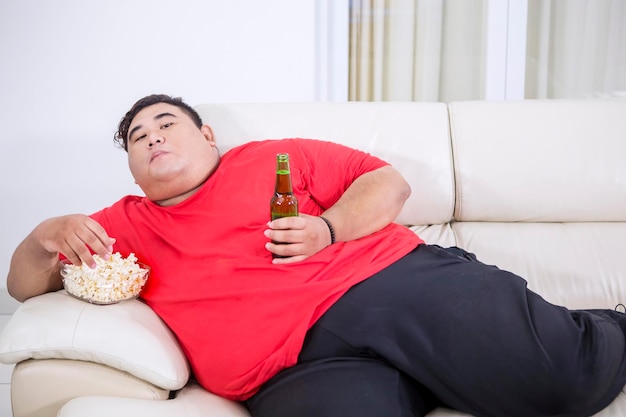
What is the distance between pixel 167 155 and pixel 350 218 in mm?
473

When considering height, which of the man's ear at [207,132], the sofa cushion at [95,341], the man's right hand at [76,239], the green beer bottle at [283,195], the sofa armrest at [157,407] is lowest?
the sofa armrest at [157,407]

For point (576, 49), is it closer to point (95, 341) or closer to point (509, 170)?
point (509, 170)

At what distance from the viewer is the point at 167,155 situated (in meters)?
1.60

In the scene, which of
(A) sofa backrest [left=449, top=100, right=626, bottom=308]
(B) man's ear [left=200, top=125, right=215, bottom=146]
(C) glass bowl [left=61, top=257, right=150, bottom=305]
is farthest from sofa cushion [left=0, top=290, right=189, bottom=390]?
(A) sofa backrest [left=449, top=100, right=626, bottom=308]

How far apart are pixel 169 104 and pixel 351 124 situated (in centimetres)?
55

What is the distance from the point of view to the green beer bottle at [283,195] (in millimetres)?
1361

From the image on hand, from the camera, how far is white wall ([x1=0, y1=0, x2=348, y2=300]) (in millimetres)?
2783

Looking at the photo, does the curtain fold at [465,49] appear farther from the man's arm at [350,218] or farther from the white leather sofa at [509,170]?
the man's arm at [350,218]

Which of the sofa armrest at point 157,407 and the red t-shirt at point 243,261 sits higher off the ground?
the red t-shirt at point 243,261

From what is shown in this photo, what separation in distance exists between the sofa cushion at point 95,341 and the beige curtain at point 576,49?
2.53 meters

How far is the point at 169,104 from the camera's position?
1.76m

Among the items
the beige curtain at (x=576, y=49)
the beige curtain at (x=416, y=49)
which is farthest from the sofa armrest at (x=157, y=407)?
the beige curtain at (x=576, y=49)

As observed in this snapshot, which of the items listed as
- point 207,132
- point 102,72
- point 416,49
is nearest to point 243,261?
point 207,132

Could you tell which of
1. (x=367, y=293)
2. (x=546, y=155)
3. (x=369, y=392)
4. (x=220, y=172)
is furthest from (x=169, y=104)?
(x=546, y=155)
